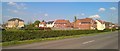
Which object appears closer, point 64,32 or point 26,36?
point 26,36

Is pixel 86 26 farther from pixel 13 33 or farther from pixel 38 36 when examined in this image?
pixel 13 33

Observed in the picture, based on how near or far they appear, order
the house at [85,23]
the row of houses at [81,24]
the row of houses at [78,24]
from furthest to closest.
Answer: the row of houses at [78,24], the row of houses at [81,24], the house at [85,23]

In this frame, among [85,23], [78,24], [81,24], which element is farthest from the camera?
[78,24]

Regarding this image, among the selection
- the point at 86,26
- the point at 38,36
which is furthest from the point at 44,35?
the point at 86,26

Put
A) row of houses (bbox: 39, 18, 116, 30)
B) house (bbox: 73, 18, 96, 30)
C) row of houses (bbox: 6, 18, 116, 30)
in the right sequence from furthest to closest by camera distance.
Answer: row of houses (bbox: 6, 18, 116, 30)
row of houses (bbox: 39, 18, 116, 30)
house (bbox: 73, 18, 96, 30)

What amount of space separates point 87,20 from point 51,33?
82.2 metres

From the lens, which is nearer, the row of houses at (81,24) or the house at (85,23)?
the house at (85,23)

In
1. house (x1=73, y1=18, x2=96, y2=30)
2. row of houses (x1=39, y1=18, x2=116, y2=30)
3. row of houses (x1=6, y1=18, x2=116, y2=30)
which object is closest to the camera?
house (x1=73, y1=18, x2=96, y2=30)

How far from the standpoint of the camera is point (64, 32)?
41969 millimetres

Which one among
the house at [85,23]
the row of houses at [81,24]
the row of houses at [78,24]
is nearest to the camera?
the house at [85,23]

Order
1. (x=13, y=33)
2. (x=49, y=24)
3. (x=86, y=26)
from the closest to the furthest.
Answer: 1. (x=13, y=33)
2. (x=86, y=26)
3. (x=49, y=24)

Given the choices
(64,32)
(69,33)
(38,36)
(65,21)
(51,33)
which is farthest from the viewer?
(65,21)

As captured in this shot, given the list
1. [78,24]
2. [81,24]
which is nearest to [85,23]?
[81,24]

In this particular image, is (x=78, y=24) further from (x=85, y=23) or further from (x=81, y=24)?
(x=85, y=23)
